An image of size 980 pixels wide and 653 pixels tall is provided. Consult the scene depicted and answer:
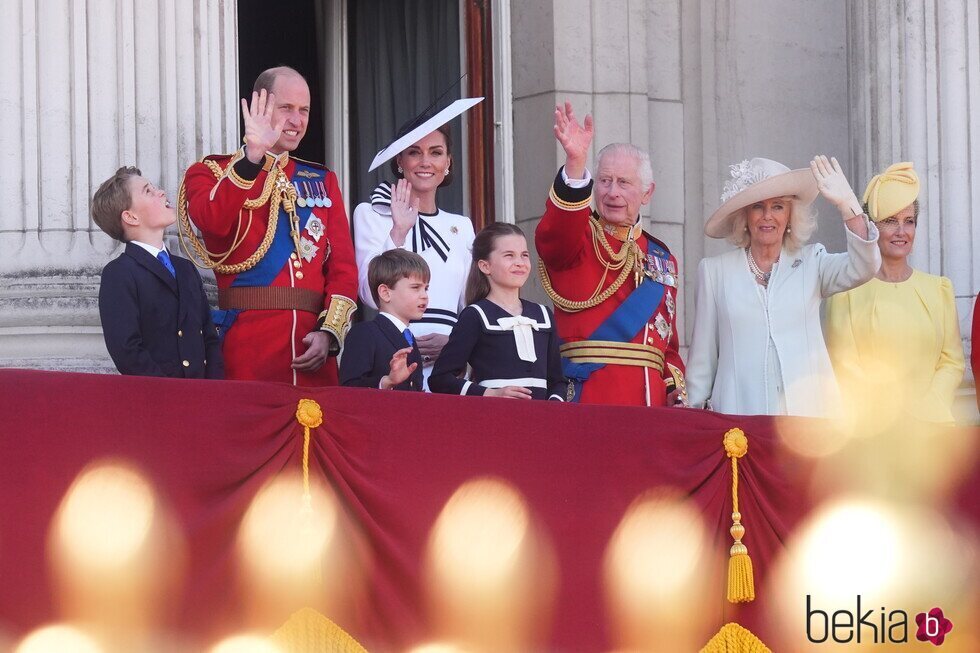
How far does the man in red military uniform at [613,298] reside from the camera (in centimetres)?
780

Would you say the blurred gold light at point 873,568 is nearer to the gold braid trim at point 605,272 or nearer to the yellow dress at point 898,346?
the yellow dress at point 898,346

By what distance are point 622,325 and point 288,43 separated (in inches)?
157

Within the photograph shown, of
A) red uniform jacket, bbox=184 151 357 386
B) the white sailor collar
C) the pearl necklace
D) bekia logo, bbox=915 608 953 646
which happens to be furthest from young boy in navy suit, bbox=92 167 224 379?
bekia logo, bbox=915 608 953 646

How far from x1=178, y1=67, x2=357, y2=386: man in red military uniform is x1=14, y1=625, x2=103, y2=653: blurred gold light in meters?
1.51

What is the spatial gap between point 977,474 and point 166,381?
2897 millimetres

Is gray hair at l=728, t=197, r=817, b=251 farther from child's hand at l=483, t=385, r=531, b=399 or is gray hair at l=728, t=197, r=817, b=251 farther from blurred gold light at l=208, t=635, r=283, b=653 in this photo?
blurred gold light at l=208, t=635, r=283, b=653

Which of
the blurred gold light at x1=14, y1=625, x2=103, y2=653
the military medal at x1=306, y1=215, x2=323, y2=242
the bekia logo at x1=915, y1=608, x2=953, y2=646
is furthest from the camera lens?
the military medal at x1=306, y1=215, x2=323, y2=242

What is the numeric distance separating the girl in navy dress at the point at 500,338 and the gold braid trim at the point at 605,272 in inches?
14.0

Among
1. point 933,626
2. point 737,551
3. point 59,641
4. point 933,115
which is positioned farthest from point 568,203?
point 933,115

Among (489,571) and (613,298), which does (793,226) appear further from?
(489,571)

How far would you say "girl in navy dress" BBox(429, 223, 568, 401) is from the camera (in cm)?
730

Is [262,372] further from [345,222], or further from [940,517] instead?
[940,517]

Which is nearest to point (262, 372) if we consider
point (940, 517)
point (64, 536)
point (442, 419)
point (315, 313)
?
point (315, 313)

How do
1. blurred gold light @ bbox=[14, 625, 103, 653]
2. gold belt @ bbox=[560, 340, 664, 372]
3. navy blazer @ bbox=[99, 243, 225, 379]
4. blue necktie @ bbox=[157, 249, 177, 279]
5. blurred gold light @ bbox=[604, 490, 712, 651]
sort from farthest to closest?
1. gold belt @ bbox=[560, 340, 664, 372]
2. blue necktie @ bbox=[157, 249, 177, 279]
3. blurred gold light @ bbox=[604, 490, 712, 651]
4. navy blazer @ bbox=[99, 243, 225, 379]
5. blurred gold light @ bbox=[14, 625, 103, 653]
